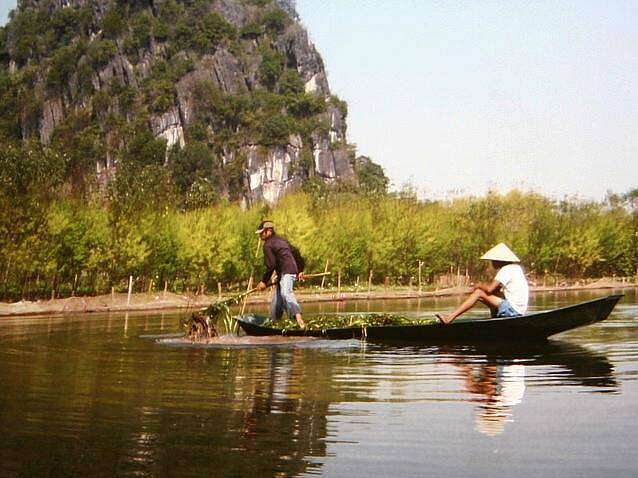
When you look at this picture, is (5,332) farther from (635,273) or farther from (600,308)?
(635,273)

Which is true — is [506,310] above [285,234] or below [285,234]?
below

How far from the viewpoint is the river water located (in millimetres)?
8461

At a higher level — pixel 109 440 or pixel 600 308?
pixel 600 308

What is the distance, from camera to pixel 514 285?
687 inches

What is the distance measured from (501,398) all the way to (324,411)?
76.3 inches

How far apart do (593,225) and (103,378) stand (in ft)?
203

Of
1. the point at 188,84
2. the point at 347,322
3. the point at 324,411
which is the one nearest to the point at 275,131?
the point at 188,84

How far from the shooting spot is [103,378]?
14078 mm

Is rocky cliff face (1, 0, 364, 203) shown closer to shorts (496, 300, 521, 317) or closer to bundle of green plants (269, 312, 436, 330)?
bundle of green plants (269, 312, 436, 330)

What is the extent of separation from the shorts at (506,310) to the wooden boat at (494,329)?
0.95ft

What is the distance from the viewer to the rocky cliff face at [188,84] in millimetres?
149625

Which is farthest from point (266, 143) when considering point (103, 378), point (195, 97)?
point (103, 378)

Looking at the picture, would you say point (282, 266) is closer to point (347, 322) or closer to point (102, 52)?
point (347, 322)

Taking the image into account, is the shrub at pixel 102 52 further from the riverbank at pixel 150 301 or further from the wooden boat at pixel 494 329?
the wooden boat at pixel 494 329
